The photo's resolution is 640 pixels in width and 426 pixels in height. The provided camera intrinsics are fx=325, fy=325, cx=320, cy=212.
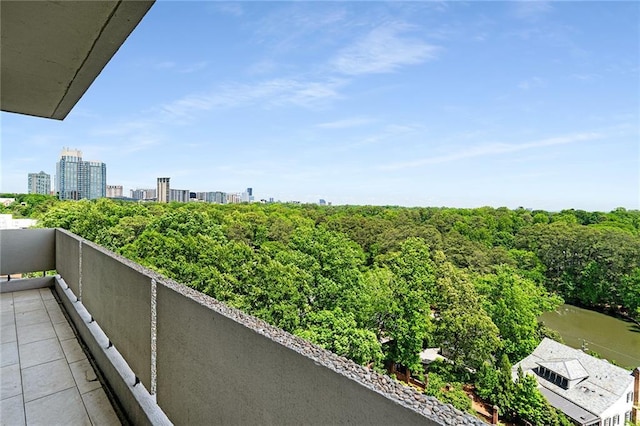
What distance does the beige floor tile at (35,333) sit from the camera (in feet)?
8.96

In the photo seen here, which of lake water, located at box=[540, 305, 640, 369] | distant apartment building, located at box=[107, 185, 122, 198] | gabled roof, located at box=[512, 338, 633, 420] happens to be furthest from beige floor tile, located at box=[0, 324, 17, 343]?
distant apartment building, located at box=[107, 185, 122, 198]

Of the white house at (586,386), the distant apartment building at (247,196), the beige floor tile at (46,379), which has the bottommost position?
the white house at (586,386)

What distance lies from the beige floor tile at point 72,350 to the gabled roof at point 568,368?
14.1 meters

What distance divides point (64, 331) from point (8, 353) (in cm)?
47

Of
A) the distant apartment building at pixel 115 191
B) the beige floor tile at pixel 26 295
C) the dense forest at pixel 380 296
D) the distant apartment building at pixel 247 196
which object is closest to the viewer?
the beige floor tile at pixel 26 295

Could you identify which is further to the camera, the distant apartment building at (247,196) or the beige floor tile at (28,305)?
the distant apartment building at (247,196)

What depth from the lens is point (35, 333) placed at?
2.86 metres

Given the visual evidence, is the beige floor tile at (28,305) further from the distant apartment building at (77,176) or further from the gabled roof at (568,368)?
the distant apartment building at (77,176)

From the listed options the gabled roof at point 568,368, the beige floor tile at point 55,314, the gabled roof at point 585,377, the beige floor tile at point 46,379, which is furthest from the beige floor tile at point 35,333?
the gabled roof at point 568,368

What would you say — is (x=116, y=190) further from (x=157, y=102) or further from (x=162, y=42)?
(x=162, y=42)

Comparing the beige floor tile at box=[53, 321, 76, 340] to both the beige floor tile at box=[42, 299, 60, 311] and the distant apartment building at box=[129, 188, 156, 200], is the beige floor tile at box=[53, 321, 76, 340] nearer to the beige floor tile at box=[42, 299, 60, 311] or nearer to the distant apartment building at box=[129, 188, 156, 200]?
the beige floor tile at box=[42, 299, 60, 311]

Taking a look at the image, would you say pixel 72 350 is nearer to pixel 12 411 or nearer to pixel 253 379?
pixel 12 411

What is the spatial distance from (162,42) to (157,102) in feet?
27.9

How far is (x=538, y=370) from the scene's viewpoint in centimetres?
1201
